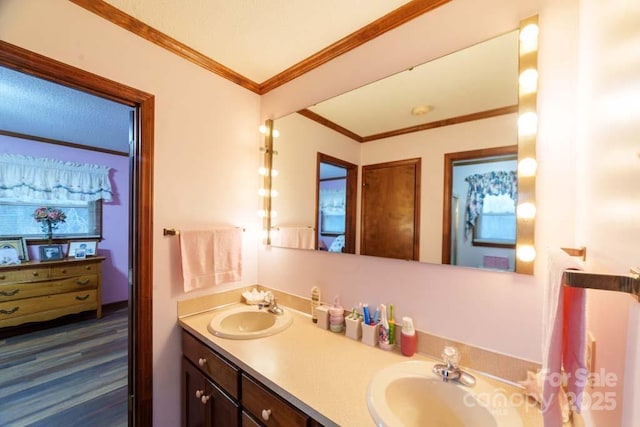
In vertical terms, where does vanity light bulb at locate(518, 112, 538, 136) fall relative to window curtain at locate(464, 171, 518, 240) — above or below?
above

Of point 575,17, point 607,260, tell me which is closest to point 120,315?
point 607,260

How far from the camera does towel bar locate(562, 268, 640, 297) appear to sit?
357mm

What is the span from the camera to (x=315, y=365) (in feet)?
3.29

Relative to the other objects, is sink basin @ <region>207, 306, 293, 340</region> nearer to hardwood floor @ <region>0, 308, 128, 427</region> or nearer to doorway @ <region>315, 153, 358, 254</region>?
doorway @ <region>315, 153, 358, 254</region>

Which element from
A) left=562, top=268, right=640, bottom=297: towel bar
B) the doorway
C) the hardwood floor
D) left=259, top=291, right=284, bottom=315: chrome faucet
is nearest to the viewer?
left=562, top=268, right=640, bottom=297: towel bar

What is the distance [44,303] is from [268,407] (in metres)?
3.57

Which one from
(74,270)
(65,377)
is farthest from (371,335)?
(74,270)

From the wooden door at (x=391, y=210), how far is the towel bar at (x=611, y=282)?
0.73 metres

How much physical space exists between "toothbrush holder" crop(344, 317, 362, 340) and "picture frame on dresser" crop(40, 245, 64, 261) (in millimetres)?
3826

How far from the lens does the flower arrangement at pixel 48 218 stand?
3086 mm

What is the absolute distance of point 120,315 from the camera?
3473 millimetres

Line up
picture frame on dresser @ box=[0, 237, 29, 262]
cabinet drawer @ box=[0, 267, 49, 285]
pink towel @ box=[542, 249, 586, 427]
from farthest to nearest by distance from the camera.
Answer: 1. picture frame on dresser @ box=[0, 237, 29, 262]
2. cabinet drawer @ box=[0, 267, 49, 285]
3. pink towel @ box=[542, 249, 586, 427]

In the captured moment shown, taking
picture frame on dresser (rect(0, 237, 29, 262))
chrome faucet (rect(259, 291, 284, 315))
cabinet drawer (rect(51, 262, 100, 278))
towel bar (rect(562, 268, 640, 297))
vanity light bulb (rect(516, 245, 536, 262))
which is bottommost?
cabinet drawer (rect(51, 262, 100, 278))

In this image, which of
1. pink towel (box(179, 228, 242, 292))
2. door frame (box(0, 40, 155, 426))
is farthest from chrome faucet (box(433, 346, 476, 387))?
door frame (box(0, 40, 155, 426))
